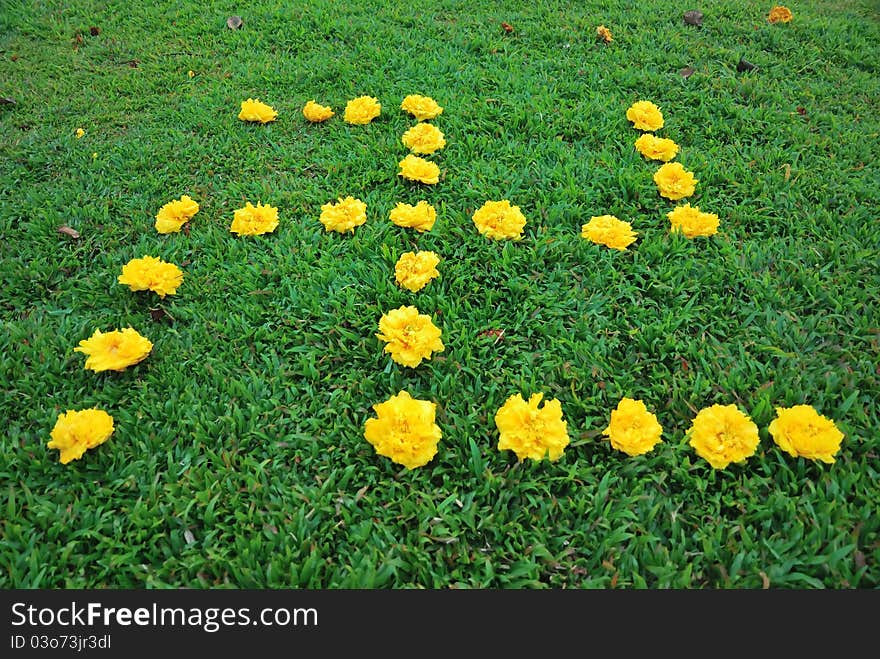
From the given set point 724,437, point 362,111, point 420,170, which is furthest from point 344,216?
point 724,437

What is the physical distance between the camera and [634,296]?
90.7 inches

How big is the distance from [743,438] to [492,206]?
4.42ft

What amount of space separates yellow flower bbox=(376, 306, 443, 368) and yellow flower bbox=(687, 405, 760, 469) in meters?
0.86

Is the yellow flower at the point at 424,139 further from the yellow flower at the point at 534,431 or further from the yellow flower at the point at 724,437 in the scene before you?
the yellow flower at the point at 724,437

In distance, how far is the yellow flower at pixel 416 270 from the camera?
89.8 inches

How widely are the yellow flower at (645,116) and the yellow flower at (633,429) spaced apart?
1.94 metres

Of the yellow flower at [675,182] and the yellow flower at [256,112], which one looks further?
the yellow flower at [256,112]

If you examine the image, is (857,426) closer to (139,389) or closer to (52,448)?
(139,389)

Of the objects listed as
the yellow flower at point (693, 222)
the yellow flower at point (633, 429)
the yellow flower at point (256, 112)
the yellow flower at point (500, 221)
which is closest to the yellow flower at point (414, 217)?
the yellow flower at point (500, 221)

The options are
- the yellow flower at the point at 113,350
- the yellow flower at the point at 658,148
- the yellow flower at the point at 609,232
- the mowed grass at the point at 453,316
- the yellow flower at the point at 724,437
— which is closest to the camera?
the mowed grass at the point at 453,316

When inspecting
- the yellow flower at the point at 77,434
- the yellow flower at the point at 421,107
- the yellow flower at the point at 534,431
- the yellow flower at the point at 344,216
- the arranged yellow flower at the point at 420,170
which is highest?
the yellow flower at the point at 421,107

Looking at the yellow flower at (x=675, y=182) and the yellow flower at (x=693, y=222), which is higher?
the yellow flower at (x=675, y=182)

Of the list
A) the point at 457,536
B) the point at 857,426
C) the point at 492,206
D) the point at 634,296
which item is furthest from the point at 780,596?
the point at 492,206

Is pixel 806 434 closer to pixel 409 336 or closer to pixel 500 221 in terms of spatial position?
pixel 409 336
